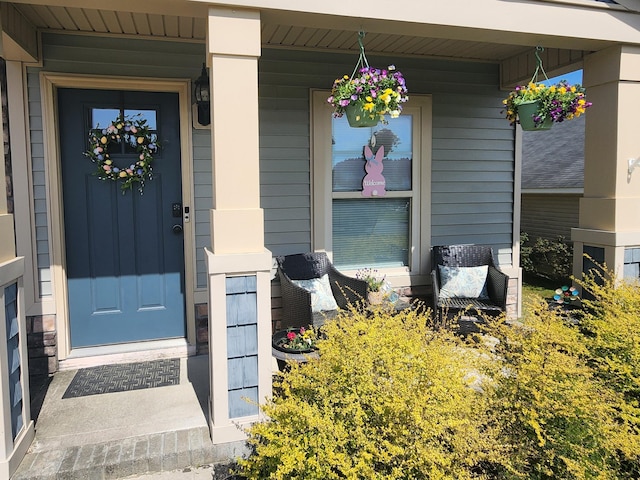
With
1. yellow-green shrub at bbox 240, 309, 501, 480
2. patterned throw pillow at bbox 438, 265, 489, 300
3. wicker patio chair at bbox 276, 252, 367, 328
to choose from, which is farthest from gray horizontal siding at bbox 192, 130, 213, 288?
patterned throw pillow at bbox 438, 265, 489, 300

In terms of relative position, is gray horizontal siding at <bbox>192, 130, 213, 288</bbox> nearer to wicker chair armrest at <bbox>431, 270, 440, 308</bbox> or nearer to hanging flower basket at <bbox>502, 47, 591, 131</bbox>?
wicker chair armrest at <bbox>431, 270, 440, 308</bbox>

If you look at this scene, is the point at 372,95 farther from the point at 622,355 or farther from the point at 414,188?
the point at 622,355

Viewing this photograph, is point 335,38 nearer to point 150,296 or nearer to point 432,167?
point 432,167

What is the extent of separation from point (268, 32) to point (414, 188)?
1.85 meters

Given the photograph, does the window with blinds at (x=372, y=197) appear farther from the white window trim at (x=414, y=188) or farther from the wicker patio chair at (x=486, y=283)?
the wicker patio chair at (x=486, y=283)

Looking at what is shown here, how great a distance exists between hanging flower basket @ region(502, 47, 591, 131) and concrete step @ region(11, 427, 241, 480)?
279 cm

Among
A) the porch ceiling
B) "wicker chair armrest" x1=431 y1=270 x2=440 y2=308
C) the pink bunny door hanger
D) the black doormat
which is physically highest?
the porch ceiling

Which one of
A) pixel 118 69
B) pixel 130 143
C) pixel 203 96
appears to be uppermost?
pixel 118 69

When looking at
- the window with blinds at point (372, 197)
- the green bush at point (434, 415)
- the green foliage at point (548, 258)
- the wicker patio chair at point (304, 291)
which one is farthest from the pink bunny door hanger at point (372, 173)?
the green foliage at point (548, 258)

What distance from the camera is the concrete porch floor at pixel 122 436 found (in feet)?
7.56

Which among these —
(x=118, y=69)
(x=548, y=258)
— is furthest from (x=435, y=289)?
(x=548, y=258)

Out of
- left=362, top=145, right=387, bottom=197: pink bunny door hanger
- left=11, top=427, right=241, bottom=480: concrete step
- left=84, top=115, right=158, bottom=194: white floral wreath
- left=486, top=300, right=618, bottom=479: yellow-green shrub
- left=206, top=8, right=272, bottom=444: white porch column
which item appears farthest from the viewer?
left=362, top=145, right=387, bottom=197: pink bunny door hanger

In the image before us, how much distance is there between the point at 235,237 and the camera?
2492mm

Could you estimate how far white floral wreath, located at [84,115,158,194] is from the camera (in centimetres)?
355
